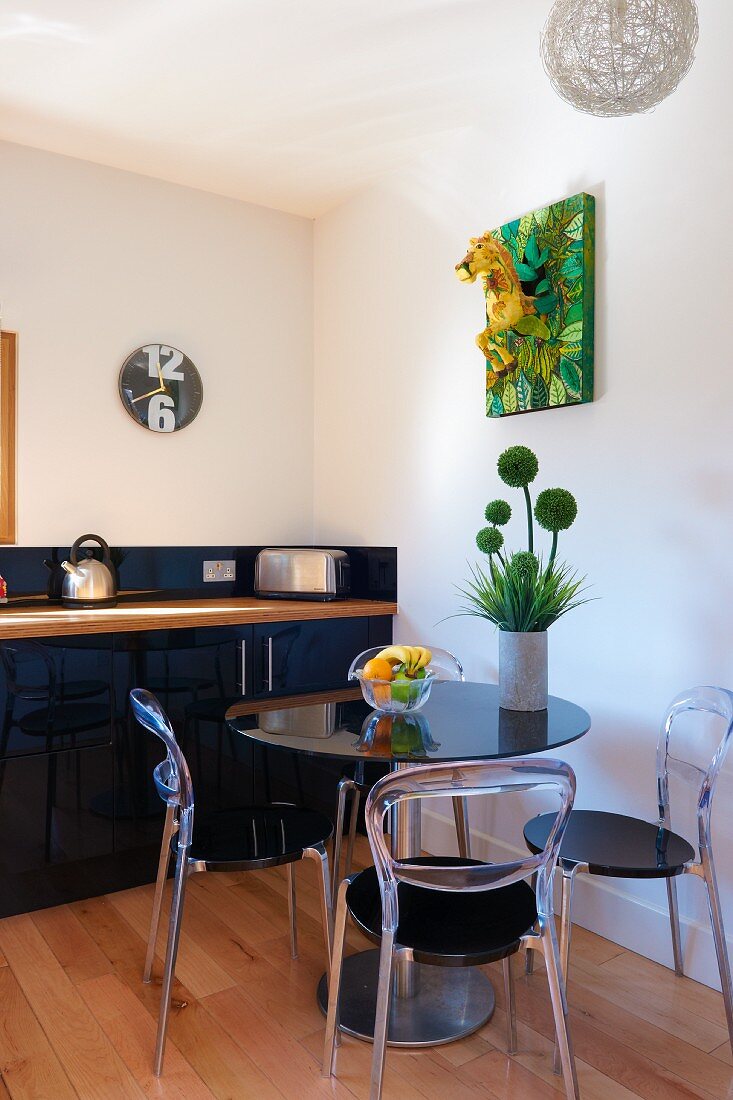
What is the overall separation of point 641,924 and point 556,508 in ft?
3.99

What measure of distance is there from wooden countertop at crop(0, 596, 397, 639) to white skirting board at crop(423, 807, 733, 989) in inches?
48.9

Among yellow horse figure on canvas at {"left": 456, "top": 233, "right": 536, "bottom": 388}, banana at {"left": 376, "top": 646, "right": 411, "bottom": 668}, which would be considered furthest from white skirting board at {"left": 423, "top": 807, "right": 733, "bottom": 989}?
yellow horse figure on canvas at {"left": 456, "top": 233, "right": 536, "bottom": 388}

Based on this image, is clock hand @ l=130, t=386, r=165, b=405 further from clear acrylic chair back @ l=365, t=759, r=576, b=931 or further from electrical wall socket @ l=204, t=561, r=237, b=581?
clear acrylic chair back @ l=365, t=759, r=576, b=931

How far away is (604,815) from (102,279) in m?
2.61

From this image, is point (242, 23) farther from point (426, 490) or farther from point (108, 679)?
point (108, 679)

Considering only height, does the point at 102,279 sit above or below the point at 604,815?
above

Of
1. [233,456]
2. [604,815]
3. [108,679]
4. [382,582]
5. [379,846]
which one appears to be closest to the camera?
[379,846]

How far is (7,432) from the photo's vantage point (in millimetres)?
2918

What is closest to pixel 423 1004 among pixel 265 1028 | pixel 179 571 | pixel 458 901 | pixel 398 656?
pixel 265 1028

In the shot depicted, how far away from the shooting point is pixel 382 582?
326 cm

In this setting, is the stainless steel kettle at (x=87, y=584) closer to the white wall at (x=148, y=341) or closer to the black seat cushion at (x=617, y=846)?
the white wall at (x=148, y=341)

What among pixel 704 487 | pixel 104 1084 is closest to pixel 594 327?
pixel 704 487

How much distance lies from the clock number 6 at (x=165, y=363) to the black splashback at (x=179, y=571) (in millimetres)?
702


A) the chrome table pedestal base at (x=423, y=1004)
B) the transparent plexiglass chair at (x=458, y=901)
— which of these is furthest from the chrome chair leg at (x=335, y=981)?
the chrome table pedestal base at (x=423, y=1004)
